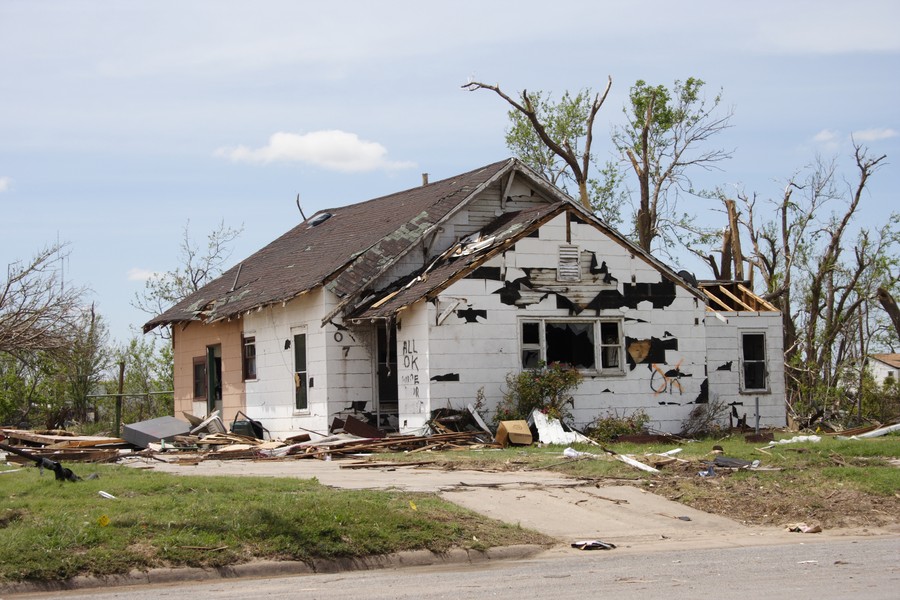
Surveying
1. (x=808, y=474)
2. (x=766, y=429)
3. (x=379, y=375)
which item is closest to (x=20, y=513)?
(x=808, y=474)

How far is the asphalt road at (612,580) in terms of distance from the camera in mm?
8430

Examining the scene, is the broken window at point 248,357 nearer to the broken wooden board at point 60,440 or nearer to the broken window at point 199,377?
the broken window at point 199,377

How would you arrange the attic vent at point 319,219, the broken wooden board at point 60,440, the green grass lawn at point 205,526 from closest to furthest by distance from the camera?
the green grass lawn at point 205,526 < the broken wooden board at point 60,440 < the attic vent at point 319,219

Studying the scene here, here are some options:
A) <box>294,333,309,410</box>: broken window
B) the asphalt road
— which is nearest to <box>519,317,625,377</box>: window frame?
<box>294,333,309,410</box>: broken window

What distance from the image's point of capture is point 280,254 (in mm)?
30047

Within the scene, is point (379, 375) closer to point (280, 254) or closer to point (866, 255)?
point (280, 254)

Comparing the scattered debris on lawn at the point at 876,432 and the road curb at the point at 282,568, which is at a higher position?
the scattered debris on lawn at the point at 876,432

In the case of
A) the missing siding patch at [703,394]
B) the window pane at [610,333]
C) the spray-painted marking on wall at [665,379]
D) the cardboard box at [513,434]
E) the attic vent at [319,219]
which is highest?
the attic vent at [319,219]

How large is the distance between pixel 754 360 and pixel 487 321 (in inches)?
300

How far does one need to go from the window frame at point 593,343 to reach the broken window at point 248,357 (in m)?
7.77

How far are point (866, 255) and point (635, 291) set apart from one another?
24.0 meters

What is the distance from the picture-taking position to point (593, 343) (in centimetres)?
2280

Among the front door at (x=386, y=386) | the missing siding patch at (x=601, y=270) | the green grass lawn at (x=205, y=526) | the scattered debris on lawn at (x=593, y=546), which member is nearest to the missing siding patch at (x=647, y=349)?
the missing siding patch at (x=601, y=270)

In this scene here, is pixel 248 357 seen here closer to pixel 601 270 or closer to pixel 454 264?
pixel 454 264
